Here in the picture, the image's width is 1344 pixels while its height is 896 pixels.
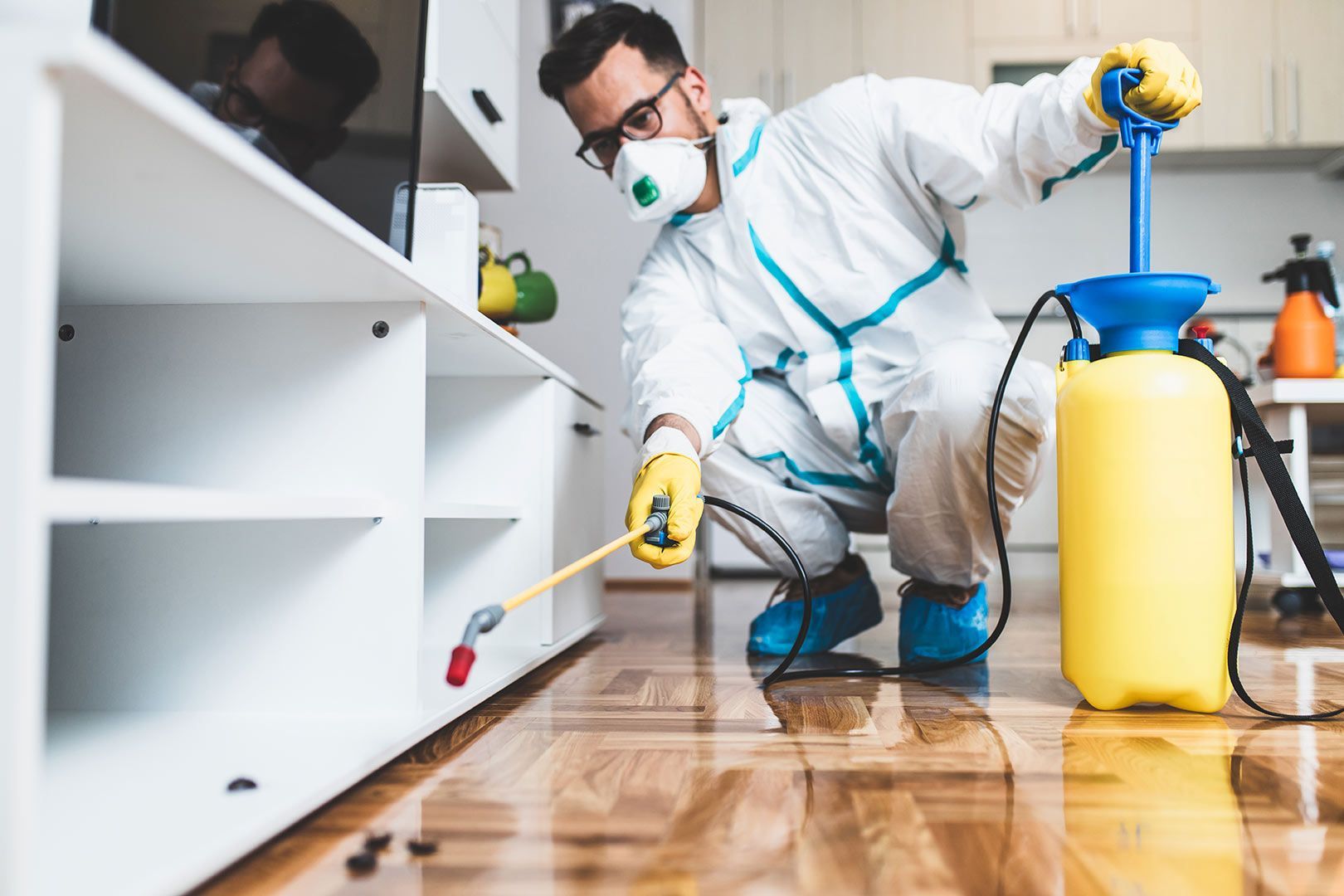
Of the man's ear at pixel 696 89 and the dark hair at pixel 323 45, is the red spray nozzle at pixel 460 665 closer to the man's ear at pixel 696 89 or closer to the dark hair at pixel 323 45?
the dark hair at pixel 323 45

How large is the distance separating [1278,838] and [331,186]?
0.91m

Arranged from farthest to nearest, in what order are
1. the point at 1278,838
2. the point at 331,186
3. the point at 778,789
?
1. the point at 331,186
2. the point at 778,789
3. the point at 1278,838

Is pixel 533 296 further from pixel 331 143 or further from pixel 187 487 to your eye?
pixel 187 487

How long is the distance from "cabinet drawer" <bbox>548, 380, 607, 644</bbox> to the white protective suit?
0.36 ft

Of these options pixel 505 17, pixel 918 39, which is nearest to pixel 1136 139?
pixel 505 17

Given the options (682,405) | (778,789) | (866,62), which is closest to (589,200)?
(866,62)

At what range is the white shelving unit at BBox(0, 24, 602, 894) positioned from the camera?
1.32 ft

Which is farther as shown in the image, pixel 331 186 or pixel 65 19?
pixel 331 186

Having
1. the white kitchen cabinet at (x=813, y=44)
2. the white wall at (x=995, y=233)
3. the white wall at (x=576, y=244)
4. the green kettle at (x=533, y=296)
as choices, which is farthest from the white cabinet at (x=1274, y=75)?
the green kettle at (x=533, y=296)

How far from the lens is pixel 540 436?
1.33m

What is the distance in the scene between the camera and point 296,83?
0.92 metres

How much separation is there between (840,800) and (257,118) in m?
0.72

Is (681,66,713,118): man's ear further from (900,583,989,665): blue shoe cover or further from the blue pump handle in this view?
(900,583,989,665): blue shoe cover

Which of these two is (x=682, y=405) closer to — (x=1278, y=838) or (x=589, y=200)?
(x=1278, y=838)
